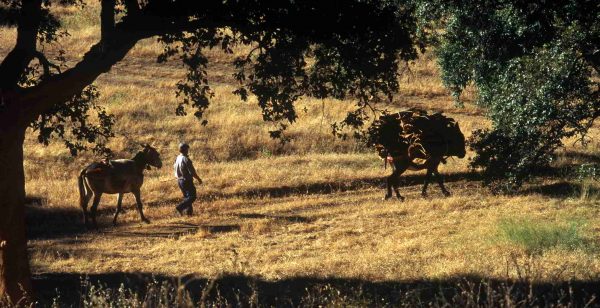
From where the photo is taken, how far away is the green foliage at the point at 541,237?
1343 centimetres

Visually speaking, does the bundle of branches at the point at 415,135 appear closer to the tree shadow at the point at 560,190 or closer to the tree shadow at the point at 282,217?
the tree shadow at the point at 560,190

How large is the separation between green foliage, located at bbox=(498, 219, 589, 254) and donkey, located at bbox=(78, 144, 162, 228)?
8.12m

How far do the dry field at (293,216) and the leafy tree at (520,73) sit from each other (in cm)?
121

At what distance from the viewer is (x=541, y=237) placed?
13719mm

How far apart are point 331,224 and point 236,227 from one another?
2.05m

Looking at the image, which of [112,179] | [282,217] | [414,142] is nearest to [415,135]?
[414,142]

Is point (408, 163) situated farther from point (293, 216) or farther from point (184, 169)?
point (184, 169)

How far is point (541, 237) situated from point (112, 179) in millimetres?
9528

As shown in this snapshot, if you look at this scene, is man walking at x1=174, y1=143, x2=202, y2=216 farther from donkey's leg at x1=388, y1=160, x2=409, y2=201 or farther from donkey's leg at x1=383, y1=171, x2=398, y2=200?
donkey's leg at x1=388, y1=160, x2=409, y2=201

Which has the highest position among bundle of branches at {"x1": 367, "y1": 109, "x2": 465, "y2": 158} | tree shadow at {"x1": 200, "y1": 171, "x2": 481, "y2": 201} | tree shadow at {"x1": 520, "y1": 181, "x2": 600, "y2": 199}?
bundle of branches at {"x1": 367, "y1": 109, "x2": 465, "y2": 158}

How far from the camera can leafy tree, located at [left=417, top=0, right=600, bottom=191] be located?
17375 millimetres

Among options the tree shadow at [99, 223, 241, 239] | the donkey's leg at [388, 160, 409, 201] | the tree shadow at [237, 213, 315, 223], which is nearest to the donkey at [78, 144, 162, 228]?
the tree shadow at [99, 223, 241, 239]

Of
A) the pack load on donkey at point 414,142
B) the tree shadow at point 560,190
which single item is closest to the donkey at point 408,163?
the pack load on donkey at point 414,142

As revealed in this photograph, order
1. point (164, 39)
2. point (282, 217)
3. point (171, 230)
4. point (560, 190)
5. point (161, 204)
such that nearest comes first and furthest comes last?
point (164, 39)
point (171, 230)
point (282, 217)
point (560, 190)
point (161, 204)
